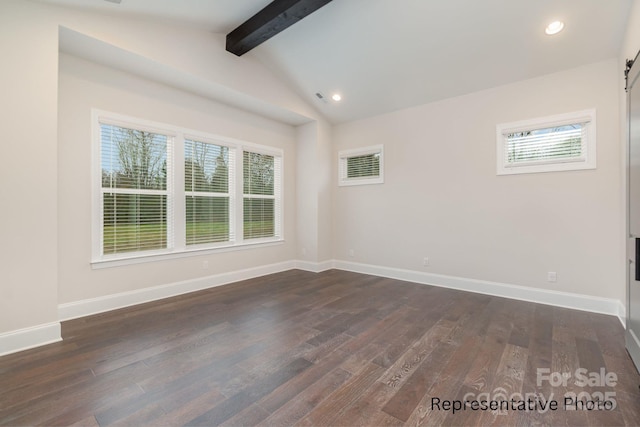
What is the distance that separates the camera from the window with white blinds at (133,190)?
3.46 meters

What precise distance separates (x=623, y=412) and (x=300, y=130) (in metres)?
5.57

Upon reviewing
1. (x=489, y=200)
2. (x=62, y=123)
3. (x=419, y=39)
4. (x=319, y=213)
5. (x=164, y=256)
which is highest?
(x=419, y=39)

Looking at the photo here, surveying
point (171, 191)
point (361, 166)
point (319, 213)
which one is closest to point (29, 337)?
point (171, 191)

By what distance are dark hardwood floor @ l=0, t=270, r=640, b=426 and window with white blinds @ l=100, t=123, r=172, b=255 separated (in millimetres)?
881

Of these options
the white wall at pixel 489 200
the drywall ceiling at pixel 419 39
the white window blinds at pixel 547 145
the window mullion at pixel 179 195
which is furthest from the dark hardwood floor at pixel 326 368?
the drywall ceiling at pixel 419 39

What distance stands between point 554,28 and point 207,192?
194 inches

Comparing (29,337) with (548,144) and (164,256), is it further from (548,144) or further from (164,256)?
(548,144)

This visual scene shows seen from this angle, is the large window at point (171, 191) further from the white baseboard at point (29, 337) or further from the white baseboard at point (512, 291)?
the white baseboard at point (512, 291)

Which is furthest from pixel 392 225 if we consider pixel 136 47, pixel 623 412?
pixel 136 47

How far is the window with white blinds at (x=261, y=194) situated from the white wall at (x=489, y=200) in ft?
4.88

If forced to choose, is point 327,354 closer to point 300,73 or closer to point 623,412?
point 623,412

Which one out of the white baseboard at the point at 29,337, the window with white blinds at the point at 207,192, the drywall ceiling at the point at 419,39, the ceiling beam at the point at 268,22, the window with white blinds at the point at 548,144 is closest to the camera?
the white baseboard at the point at 29,337

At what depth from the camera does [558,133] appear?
3.63m

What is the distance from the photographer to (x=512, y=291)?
12.8ft
